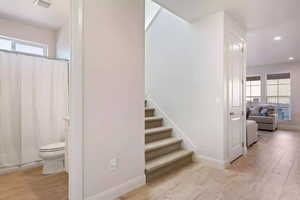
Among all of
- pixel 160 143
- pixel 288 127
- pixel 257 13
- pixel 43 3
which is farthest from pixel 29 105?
pixel 288 127

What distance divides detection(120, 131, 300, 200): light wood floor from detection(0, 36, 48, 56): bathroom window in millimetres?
3956

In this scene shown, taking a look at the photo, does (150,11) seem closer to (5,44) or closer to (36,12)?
(36,12)

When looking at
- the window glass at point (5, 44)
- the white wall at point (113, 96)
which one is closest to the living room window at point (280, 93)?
the white wall at point (113, 96)

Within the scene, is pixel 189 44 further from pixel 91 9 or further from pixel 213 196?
pixel 213 196

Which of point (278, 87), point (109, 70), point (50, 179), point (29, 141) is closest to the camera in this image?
point (109, 70)

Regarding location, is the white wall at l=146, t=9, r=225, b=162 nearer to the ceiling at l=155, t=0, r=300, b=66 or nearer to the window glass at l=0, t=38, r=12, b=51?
the ceiling at l=155, t=0, r=300, b=66

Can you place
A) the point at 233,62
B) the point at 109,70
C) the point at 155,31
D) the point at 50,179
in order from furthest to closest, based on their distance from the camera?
the point at 155,31
the point at 233,62
the point at 50,179
the point at 109,70

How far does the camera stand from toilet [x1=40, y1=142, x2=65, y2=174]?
2.59 m

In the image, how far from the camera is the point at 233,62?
3.12m

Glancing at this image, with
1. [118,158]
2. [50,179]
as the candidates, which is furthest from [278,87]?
[50,179]

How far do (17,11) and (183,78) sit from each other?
3497 mm

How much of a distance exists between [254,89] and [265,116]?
1.89m

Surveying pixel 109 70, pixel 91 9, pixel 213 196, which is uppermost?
pixel 91 9

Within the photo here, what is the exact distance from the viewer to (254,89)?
772 cm
